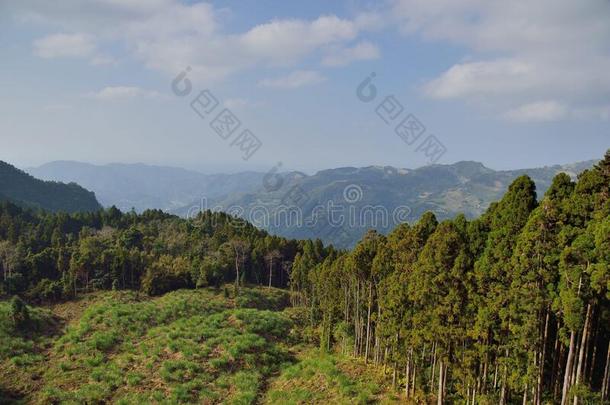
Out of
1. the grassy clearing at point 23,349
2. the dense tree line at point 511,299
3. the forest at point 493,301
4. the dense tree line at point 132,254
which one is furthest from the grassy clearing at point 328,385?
the dense tree line at point 132,254

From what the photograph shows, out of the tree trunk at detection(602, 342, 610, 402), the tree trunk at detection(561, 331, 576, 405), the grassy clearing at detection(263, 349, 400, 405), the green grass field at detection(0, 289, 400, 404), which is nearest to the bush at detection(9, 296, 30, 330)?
the green grass field at detection(0, 289, 400, 404)

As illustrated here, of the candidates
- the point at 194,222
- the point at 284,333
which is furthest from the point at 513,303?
the point at 194,222

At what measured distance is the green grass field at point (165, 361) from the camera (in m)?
26.3

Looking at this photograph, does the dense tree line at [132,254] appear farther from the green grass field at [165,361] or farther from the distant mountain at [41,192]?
the distant mountain at [41,192]

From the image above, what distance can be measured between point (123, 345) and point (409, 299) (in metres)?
23.3

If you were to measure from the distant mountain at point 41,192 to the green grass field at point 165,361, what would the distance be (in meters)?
147

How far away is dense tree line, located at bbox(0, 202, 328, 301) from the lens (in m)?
55.8

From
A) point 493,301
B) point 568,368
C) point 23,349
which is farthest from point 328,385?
point 23,349

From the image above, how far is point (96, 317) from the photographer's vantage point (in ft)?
131

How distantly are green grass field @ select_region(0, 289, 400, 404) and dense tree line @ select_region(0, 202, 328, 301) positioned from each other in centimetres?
1334

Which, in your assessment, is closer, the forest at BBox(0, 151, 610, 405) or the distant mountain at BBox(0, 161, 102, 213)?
the forest at BBox(0, 151, 610, 405)

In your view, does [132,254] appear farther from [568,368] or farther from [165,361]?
[568,368]

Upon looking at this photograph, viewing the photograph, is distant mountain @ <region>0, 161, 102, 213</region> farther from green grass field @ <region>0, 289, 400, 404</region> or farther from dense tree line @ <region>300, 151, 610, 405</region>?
dense tree line @ <region>300, 151, 610, 405</region>

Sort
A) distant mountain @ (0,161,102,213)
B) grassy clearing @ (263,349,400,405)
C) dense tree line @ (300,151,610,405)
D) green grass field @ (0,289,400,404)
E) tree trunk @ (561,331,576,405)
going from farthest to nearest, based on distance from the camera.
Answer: distant mountain @ (0,161,102,213) → green grass field @ (0,289,400,404) → grassy clearing @ (263,349,400,405) → dense tree line @ (300,151,610,405) → tree trunk @ (561,331,576,405)
